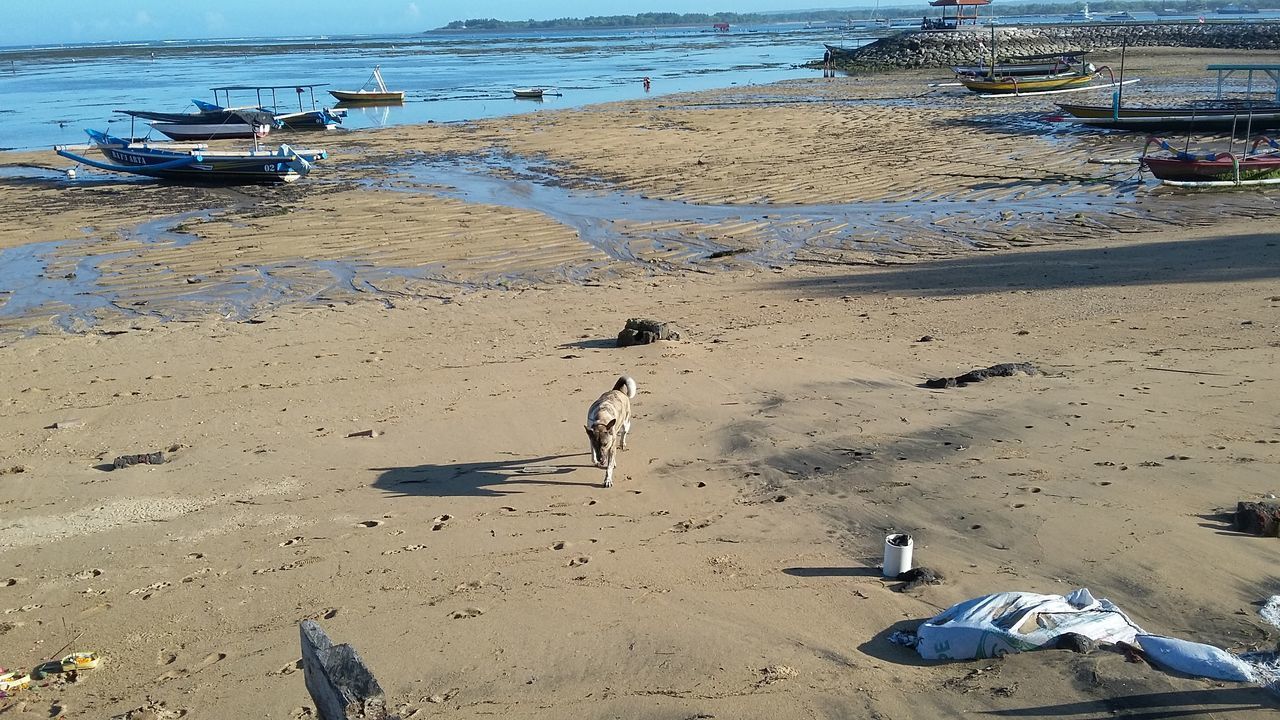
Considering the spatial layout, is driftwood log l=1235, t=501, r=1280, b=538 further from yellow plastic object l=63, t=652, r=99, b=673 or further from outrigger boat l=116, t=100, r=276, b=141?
outrigger boat l=116, t=100, r=276, b=141

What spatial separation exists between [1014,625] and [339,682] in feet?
10.4

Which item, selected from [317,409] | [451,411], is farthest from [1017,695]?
[317,409]

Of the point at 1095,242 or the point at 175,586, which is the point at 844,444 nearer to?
the point at 175,586

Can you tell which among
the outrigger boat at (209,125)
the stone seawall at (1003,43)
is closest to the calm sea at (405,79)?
the outrigger boat at (209,125)

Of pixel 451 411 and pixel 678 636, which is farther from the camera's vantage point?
pixel 451 411

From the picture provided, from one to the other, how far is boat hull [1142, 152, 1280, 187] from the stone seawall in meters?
43.7

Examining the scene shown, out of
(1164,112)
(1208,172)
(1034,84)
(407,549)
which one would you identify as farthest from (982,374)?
(1034,84)

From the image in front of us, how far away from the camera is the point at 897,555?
5.94 m

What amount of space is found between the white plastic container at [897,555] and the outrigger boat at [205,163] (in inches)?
840

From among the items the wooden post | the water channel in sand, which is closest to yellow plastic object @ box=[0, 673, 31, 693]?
the wooden post

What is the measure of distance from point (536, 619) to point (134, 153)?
938 inches

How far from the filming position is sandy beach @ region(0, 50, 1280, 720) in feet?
17.5

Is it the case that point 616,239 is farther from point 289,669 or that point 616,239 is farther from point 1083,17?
point 1083,17

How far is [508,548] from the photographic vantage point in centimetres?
673
